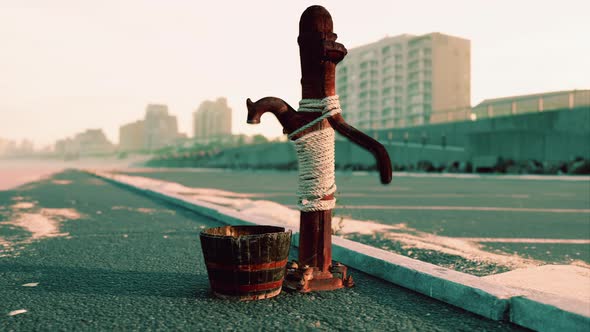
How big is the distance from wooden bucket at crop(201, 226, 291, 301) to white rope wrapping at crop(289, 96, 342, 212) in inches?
12.8

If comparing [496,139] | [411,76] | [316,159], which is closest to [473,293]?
[316,159]

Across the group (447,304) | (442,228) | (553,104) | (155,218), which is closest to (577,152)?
(553,104)

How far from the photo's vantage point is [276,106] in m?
3.33

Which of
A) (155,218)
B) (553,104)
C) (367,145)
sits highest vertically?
(553,104)

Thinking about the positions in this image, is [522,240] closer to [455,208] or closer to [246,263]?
[455,208]

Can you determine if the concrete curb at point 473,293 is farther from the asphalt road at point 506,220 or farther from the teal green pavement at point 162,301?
the asphalt road at point 506,220

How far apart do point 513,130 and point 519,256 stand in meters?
32.4

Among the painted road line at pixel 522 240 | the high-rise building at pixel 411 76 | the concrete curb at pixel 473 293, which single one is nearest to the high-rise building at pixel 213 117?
the high-rise building at pixel 411 76

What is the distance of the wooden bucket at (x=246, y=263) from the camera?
118 inches

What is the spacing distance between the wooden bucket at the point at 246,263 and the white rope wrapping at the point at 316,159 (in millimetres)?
326

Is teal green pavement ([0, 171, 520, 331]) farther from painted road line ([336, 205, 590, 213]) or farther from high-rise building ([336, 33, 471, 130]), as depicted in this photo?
high-rise building ([336, 33, 471, 130])

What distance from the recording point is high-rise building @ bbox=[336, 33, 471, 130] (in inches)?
3910

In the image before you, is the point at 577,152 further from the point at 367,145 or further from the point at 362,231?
the point at 367,145

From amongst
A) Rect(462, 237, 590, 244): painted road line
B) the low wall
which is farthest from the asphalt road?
the low wall
